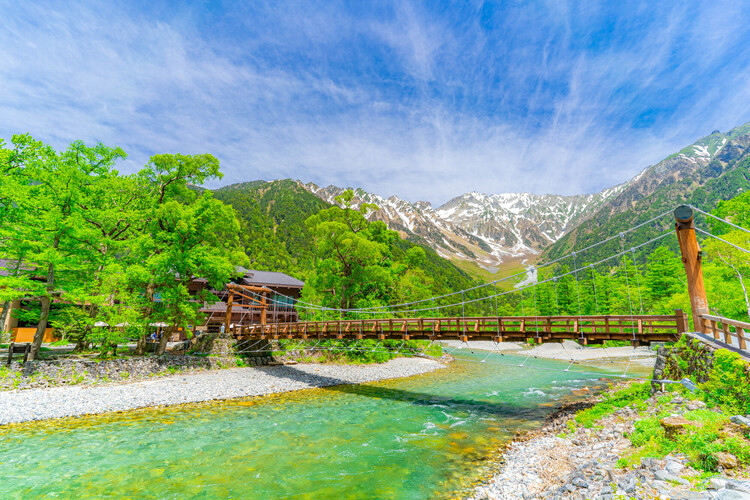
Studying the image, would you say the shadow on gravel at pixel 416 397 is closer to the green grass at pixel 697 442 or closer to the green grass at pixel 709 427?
the green grass at pixel 709 427

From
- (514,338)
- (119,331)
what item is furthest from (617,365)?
(119,331)

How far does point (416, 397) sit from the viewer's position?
1733cm

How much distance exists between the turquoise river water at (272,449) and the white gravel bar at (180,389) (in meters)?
1.04

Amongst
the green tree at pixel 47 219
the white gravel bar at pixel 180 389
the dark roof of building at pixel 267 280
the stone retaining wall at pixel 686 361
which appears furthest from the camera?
the dark roof of building at pixel 267 280

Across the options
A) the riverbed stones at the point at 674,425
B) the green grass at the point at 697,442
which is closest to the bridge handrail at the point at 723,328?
the green grass at the point at 697,442

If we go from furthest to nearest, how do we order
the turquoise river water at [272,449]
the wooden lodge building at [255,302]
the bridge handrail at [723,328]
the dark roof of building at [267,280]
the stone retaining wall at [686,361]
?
the dark roof of building at [267,280], the wooden lodge building at [255,302], the stone retaining wall at [686,361], the turquoise river water at [272,449], the bridge handrail at [723,328]

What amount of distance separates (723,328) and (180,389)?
20.6 m

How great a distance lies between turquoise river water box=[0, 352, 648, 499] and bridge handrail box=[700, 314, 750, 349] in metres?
6.14

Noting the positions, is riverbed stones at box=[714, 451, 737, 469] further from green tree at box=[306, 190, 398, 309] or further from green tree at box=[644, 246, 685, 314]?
green tree at box=[644, 246, 685, 314]

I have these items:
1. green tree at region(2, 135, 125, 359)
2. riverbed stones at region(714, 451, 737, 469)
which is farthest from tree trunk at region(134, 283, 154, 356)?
riverbed stones at region(714, 451, 737, 469)

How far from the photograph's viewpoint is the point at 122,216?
18859mm

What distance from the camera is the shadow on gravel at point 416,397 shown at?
14.2m

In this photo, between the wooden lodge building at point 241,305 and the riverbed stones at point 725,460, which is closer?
the riverbed stones at point 725,460

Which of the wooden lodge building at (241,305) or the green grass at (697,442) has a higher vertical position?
the wooden lodge building at (241,305)
